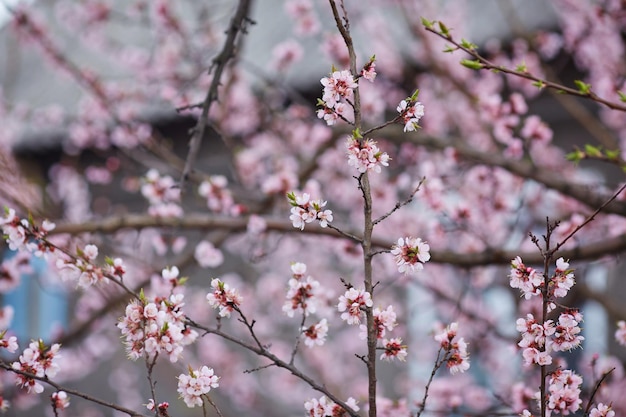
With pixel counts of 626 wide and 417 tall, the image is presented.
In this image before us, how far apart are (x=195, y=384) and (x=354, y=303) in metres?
0.43

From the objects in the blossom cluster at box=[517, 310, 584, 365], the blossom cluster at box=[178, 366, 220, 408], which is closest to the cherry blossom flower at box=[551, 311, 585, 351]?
the blossom cluster at box=[517, 310, 584, 365]

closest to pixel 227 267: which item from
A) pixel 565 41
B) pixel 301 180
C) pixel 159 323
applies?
pixel 301 180

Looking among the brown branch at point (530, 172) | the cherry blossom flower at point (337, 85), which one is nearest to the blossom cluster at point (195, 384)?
the cherry blossom flower at point (337, 85)

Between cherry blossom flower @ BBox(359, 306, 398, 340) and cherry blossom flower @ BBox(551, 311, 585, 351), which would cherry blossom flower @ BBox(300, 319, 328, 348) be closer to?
cherry blossom flower @ BBox(359, 306, 398, 340)

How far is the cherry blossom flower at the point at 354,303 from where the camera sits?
5.22 ft

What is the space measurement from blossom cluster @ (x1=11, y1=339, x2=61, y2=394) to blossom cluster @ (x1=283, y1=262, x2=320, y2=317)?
60cm

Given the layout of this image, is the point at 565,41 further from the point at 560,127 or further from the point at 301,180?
the point at 301,180

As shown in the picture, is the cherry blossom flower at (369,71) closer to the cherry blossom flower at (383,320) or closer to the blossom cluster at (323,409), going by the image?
the cherry blossom flower at (383,320)

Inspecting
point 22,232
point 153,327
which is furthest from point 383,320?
point 22,232

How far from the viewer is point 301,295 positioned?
1.79 metres

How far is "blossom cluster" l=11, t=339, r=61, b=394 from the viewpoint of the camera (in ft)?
5.57

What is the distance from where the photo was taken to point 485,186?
3.39 m

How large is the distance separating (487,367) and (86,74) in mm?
3336

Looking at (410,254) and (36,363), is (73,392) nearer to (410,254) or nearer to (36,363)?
(36,363)
